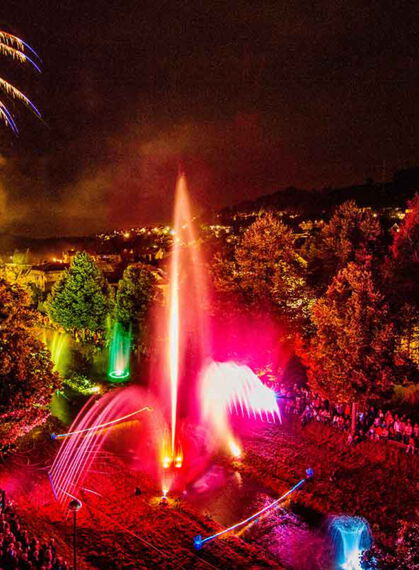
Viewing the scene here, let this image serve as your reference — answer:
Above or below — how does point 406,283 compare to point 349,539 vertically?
above

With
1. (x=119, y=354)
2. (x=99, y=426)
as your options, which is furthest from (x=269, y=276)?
(x=99, y=426)

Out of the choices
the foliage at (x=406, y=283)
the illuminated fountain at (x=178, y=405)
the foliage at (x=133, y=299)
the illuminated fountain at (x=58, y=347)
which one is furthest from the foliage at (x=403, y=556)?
the foliage at (x=133, y=299)

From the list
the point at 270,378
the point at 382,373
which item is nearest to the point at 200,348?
the point at 270,378

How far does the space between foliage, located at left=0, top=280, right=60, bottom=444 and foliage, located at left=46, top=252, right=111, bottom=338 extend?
2083 centimetres

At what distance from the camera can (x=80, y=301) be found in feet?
121

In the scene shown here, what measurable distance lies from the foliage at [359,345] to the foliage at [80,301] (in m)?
24.3

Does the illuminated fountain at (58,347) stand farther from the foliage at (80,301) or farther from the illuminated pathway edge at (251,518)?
the illuminated pathway edge at (251,518)

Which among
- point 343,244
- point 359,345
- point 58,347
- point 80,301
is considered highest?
point 343,244

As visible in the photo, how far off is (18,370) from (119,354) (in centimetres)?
1877

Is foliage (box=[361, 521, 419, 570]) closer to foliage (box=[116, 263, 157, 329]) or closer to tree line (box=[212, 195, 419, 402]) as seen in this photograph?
tree line (box=[212, 195, 419, 402])

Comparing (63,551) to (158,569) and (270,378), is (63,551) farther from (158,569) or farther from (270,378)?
(270,378)

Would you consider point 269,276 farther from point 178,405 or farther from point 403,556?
point 403,556

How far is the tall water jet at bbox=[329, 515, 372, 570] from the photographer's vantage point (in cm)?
1146

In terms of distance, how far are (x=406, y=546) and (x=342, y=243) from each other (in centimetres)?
2408
